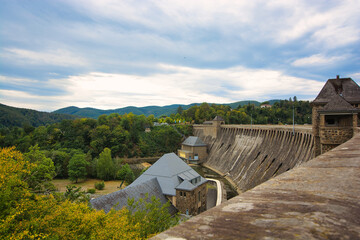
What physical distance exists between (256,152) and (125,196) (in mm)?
26822

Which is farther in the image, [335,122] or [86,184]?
[86,184]

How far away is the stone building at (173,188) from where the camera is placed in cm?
2430

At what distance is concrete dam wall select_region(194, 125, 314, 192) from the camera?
29352 mm

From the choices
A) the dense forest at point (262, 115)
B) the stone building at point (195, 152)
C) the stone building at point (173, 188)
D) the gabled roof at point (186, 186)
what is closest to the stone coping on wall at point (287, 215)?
the stone building at point (173, 188)

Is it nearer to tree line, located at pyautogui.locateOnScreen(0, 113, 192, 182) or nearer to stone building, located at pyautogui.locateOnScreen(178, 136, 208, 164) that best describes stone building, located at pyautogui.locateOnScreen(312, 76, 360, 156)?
stone building, located at pyautogui.locateOnScreen(178, 136, 208, 164)

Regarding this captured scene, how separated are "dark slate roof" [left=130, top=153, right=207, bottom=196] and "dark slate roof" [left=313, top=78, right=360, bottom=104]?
17.1 metres

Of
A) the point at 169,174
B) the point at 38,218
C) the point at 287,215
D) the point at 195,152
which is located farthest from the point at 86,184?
the point at 287,215

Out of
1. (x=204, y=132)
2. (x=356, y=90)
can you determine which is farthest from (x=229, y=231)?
(x=204, y=132)

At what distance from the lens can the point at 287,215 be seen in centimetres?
211

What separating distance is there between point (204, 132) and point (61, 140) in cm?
4526

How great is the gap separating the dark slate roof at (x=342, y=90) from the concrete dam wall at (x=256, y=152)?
176 inches

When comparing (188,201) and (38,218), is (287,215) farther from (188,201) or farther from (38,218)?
(188,201)

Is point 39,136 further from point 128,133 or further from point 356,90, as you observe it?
point 356,90

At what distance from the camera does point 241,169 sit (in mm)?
41781
